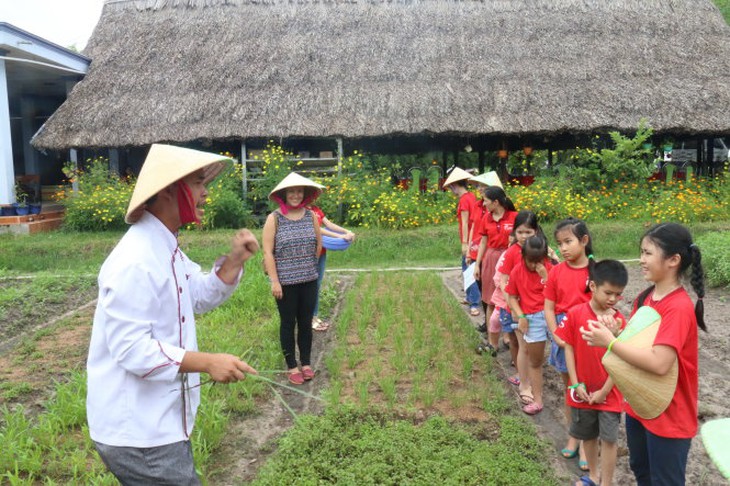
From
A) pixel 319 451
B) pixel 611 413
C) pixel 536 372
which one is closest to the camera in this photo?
pixel 611 413

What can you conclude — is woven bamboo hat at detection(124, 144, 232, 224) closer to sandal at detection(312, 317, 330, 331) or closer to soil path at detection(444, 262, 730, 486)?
soil path at detection(444, 262, 730, 486)

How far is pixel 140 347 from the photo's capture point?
181 cm

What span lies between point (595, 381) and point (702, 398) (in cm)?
167

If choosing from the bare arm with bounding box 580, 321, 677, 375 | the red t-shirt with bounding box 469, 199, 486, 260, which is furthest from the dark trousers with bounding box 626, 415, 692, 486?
the red t-shirt with bounding box 469, 199, 486, 260

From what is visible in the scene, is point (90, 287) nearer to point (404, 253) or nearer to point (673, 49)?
point (404, 253)

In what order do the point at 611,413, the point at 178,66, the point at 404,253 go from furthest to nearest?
the point at 178,66 → the point at 404,253 → the point at 611,413

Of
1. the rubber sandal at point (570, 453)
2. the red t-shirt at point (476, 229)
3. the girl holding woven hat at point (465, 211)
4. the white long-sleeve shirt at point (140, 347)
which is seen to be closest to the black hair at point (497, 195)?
the red t-shirt at point (476, 229)

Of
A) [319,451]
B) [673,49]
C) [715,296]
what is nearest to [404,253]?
[715,296]

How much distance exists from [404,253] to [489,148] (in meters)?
6.05

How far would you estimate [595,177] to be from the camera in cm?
1249

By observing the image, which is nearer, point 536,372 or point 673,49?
point 536,372

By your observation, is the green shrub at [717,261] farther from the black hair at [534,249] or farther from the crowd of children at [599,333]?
the black hair at [534,249]

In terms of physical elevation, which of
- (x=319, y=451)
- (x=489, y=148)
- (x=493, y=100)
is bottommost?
(x=319, y=451)

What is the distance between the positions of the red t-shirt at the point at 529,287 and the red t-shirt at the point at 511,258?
18 centimetres
